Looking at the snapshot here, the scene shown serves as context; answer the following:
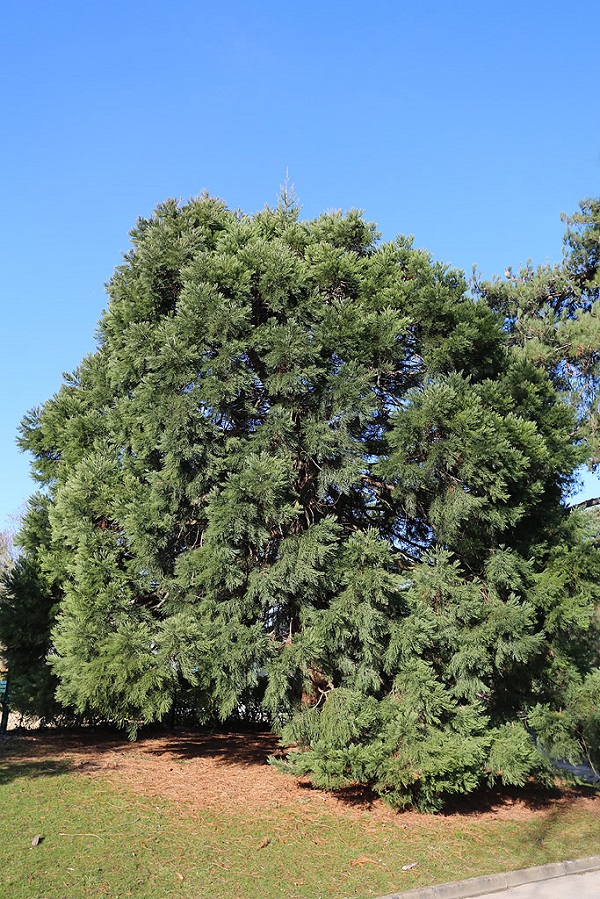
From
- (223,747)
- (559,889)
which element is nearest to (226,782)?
(223,747)

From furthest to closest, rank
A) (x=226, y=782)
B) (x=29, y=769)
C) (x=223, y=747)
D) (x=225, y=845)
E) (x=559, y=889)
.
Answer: (x=223, y=747) < (x=226, y=782) < (x=29, y=769) < (x=225, y=845) < (x=559, y=889)

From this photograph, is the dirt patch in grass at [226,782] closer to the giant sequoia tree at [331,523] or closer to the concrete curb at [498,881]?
the giant sequoia tree at [331,523]

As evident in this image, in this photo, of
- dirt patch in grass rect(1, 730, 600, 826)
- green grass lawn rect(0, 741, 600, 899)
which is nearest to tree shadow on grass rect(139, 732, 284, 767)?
dirt patch in grass rect(1, 730, 600, 826)

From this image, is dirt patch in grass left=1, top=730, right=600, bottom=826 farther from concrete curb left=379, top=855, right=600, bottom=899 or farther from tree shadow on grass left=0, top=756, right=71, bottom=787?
concrete curb left=379, top=855, right=600, bottom=899

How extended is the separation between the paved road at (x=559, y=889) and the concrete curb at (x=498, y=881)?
0.07 metres

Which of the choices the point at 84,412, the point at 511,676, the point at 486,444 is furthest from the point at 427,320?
the point at 84,412

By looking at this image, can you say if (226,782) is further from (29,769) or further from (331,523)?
(331,523)

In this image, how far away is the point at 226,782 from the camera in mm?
8680

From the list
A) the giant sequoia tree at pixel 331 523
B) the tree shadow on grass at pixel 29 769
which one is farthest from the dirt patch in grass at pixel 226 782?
the giant sequoia tree at pixel 331 523

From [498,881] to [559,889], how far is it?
1.84ft

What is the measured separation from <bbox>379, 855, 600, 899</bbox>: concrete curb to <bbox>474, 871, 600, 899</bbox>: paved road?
7 centimetres

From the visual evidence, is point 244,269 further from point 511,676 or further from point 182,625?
point 511,676

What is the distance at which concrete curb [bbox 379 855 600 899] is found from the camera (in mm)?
5586

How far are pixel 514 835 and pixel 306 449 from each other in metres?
5.56
